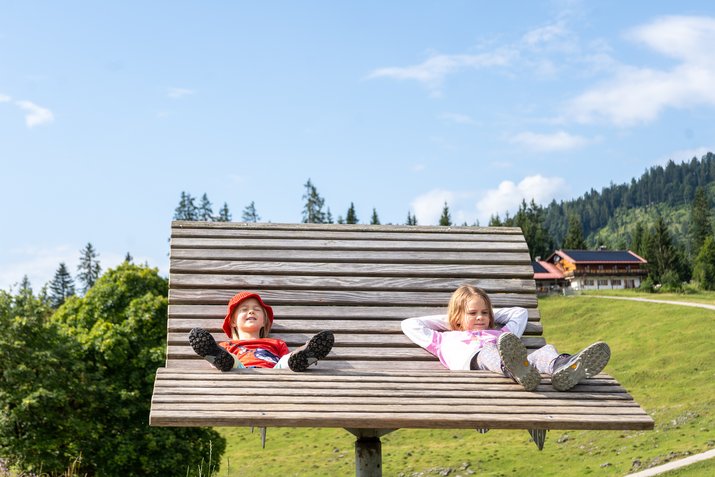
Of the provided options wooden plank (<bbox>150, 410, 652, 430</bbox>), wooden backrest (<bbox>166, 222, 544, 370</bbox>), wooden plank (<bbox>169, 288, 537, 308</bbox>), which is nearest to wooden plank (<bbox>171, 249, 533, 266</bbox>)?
wooden backrest (<bbox>166, 222, 544, 370</bbox>)

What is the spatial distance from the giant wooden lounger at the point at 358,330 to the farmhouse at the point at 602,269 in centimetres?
7522

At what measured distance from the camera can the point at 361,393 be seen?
5309 millimetres

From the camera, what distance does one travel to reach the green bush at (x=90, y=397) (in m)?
21.3

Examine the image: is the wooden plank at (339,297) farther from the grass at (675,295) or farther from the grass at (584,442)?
the grass at (675,295)

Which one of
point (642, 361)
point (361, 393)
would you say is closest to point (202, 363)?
point (361, 393)

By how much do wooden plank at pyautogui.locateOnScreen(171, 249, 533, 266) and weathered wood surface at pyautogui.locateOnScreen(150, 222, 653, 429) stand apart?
0.04 ft

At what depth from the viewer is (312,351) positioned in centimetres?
570

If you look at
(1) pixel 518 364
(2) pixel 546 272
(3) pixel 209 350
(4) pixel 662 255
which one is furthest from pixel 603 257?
(3) pixel 209 350

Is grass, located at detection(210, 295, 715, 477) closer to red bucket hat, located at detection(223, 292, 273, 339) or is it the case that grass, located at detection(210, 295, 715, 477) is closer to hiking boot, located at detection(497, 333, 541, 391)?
red bucket hat, located at detection(223, 292, 273, 339)

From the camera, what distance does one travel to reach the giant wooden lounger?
495cm

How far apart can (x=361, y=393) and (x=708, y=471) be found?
57.5 feet

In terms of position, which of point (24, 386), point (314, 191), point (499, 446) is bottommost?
point (499, 446)

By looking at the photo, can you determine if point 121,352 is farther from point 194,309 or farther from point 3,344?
point 194,309

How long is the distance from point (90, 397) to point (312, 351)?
1784 cm
